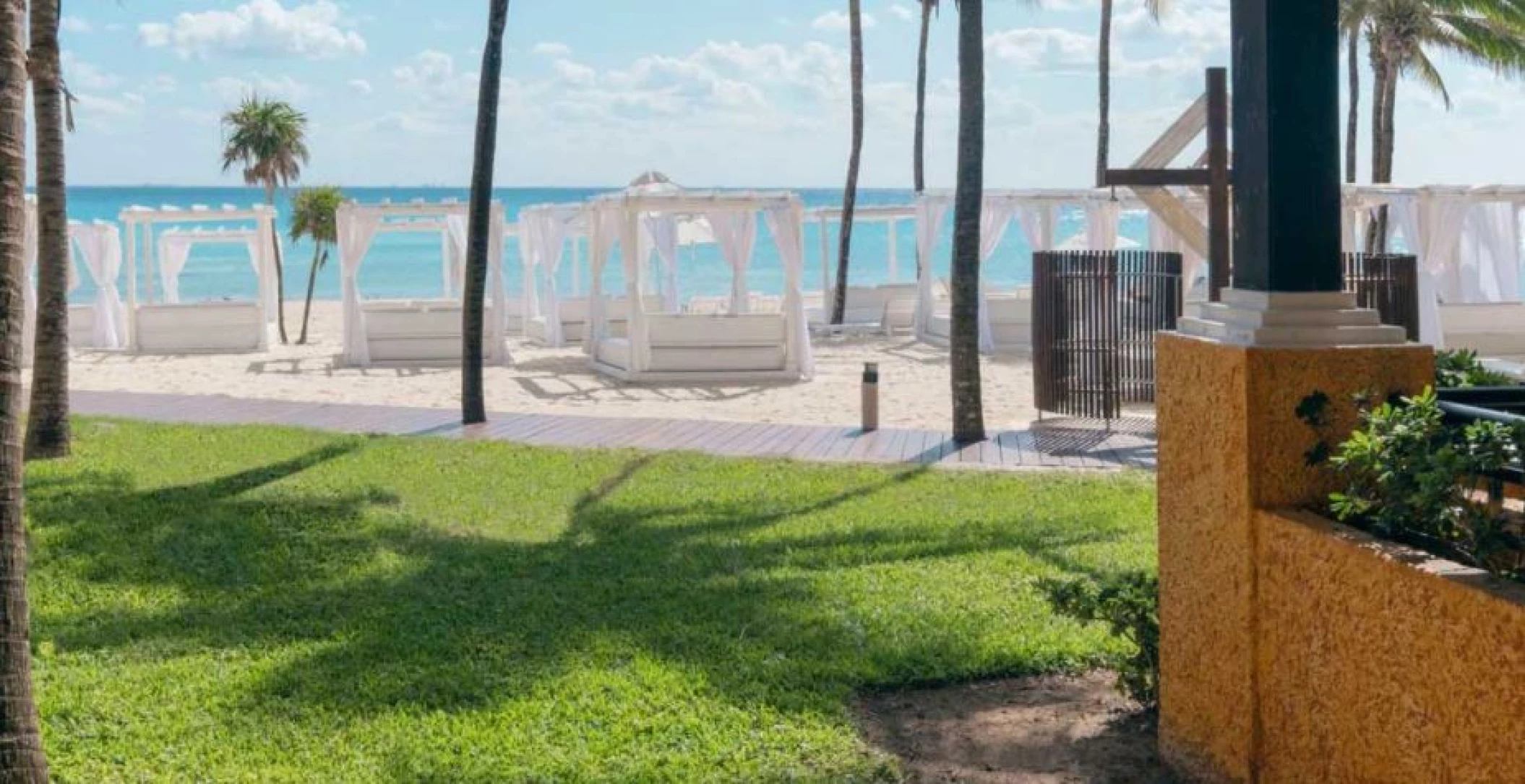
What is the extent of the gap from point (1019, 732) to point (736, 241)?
736 inches

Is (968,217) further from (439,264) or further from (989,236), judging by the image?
(439,264)

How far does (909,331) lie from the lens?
27.3 meters

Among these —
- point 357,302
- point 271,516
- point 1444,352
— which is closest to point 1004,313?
point 357,302

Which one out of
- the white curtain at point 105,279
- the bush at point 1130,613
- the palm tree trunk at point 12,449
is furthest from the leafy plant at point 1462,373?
the white curtain at point 105,279

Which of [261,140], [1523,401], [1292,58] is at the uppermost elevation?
[261,140]

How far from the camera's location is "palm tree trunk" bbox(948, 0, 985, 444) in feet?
41.5

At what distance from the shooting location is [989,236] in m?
24.1

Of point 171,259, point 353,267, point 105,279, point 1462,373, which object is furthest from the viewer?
point 171,259

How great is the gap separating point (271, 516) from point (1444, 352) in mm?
6210

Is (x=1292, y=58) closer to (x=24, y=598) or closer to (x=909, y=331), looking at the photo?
(x=24, y=598)

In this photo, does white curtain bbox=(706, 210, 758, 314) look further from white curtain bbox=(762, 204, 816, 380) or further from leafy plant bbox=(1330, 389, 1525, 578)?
leafy plant bbox=(1330, 389, 1525, 578)

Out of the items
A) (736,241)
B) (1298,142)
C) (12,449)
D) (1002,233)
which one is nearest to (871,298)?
(1002,233)

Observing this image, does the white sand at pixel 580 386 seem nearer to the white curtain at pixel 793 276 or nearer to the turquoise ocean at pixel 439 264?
the white curtain at pixel 793 276

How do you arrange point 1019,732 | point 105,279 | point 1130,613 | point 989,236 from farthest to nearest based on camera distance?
point 105,279 < point 989,236 < point 1130,613 < point 1019,732
